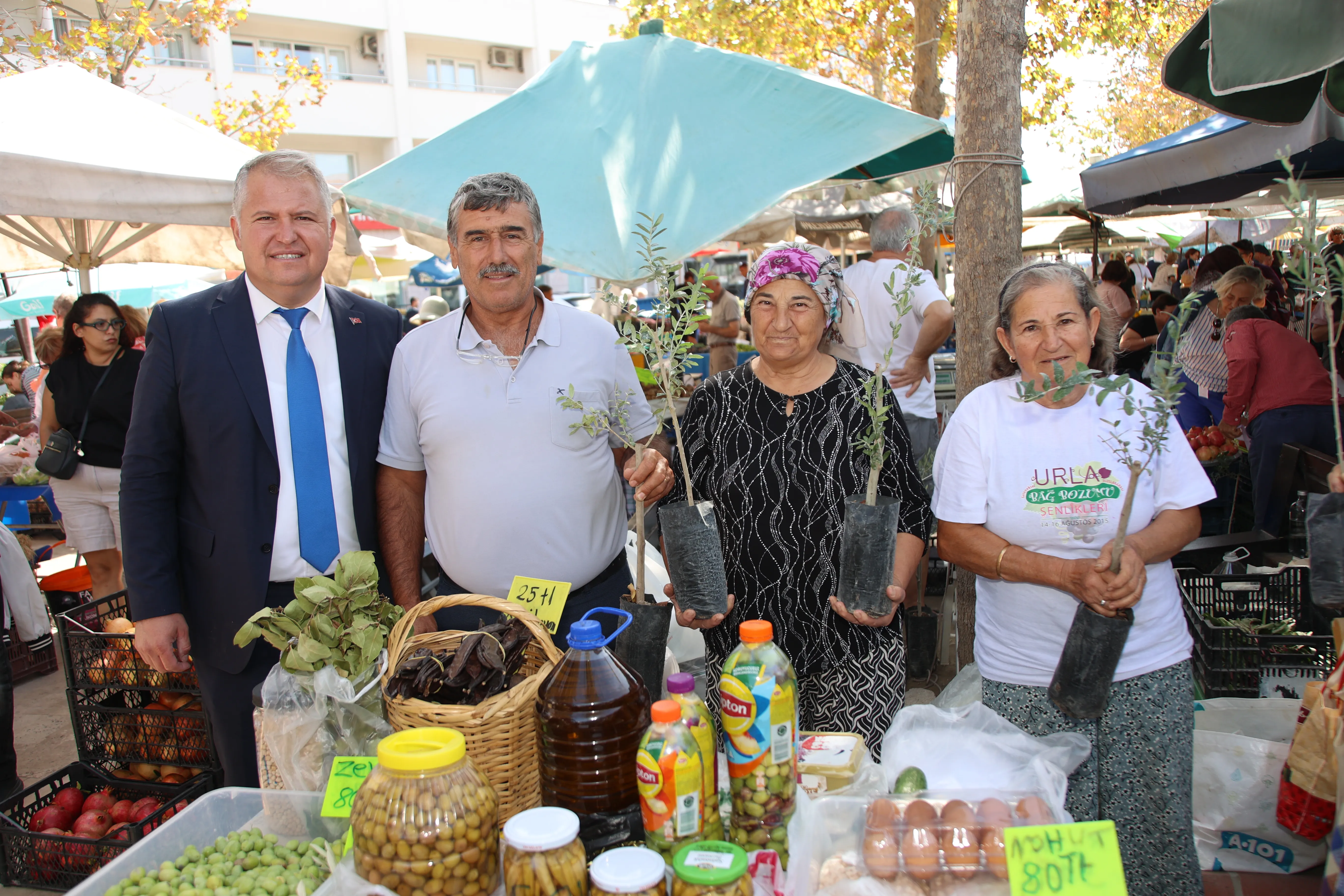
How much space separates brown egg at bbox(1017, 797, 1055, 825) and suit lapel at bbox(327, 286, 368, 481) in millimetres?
1720

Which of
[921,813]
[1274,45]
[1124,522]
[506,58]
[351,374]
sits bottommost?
[921,813]

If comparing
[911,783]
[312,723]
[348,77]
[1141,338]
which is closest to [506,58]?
[348,77]

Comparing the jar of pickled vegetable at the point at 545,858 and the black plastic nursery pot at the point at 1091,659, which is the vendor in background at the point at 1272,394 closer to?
the black plastic nursery pot at the point at 1091,659

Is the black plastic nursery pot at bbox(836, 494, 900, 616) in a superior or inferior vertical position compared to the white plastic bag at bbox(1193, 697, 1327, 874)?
superior

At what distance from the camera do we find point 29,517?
6789 mm

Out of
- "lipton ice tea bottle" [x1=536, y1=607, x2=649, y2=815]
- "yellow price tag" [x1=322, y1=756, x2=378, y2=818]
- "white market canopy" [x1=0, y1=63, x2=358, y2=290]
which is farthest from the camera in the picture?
"white market canopy" [x1=0, y1=63, x2=358, y2=290]

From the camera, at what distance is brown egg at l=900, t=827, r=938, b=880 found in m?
1.22

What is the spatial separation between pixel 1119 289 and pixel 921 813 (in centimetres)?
869

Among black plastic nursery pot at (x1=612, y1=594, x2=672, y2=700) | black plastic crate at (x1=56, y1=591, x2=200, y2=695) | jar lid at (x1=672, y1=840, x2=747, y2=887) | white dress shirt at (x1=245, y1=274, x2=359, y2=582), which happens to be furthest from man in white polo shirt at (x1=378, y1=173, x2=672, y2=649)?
jar lid at (x1=672, y1=840, x2=747, y2=887)

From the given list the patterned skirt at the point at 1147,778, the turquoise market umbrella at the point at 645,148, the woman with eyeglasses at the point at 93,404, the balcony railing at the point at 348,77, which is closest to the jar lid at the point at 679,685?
the patterned skirt at the point at 1147,778

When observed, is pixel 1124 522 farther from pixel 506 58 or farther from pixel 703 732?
pixel 506 58

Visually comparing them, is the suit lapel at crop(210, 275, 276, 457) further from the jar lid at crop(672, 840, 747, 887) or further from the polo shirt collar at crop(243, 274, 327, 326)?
the jar lid at crop(672, 840, 747, 887)

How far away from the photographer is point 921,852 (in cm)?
124

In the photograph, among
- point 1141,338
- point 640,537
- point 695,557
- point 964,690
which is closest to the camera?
point 640,537
